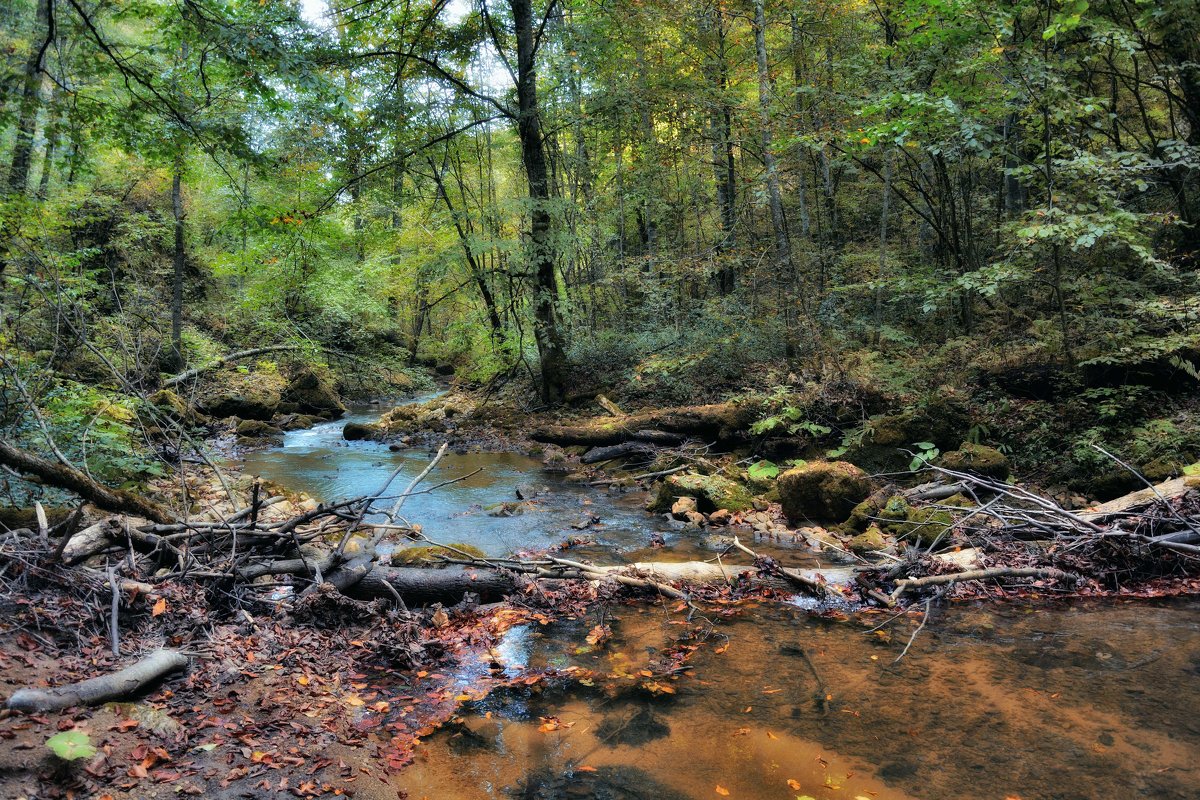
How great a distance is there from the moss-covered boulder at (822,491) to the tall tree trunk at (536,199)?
8661mm

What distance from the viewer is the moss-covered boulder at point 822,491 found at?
26.6 feet

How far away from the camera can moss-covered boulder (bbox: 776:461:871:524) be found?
8.09 meters

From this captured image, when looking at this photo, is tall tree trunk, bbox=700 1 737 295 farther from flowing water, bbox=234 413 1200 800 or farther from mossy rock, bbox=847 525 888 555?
flowing water, bbox=234 413 1200 800

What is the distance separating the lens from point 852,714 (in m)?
3.85

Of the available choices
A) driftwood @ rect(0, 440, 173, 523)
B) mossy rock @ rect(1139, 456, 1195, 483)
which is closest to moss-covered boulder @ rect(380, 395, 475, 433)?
driftwood @ rect(0, 440, 173, 523)

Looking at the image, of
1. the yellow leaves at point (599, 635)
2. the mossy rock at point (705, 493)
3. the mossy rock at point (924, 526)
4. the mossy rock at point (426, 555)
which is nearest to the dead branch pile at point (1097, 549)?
the mossy rock at point (924, 526)

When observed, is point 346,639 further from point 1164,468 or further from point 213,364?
point 1164,468

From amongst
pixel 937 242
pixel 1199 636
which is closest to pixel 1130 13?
pixel 937 242

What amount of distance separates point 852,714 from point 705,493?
5.38 meters

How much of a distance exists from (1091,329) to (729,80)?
11301mm

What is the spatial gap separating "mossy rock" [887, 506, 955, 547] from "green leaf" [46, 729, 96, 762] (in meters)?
6.59

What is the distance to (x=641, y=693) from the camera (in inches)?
165

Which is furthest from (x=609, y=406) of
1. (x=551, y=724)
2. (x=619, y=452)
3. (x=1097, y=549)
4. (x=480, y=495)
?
(x=551, y=724)

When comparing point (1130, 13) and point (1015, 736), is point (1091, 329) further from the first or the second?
point (1015, 736)
